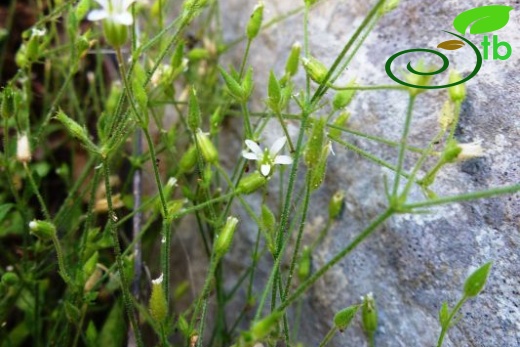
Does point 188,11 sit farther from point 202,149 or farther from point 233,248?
point 233,248

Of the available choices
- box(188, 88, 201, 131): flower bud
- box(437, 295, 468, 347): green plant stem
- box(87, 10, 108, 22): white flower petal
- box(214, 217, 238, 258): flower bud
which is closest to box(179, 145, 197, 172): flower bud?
box(188, 88, 201, 131): flower bud

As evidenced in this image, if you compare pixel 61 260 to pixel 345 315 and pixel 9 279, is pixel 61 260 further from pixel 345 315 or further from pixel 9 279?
pixel 345 315

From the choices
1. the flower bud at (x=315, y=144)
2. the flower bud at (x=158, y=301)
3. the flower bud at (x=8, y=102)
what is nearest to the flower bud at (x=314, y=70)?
the flower bud at (x=315, y=144)

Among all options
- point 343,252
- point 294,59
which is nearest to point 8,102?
point 294,59

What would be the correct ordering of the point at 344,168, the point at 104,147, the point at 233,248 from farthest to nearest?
the point at 233,248 < the point at 344,168 < the point at 104,147

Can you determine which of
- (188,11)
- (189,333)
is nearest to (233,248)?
(189,333)

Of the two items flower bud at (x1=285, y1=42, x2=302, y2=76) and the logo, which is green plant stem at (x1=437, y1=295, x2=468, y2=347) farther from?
flower bud at (x1=285, y1=42, x2=302, y2=76)
